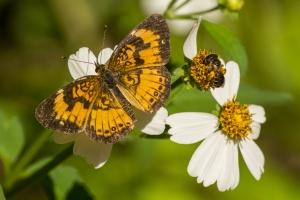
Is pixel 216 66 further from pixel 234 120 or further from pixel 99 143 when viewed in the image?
pixel 99 143

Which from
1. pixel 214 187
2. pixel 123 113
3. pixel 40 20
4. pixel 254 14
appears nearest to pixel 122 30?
pixel 40 20

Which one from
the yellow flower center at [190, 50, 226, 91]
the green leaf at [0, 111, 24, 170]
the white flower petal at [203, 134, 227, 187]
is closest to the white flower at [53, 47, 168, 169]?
the yellow flower center at [190, 50, 226, 91]

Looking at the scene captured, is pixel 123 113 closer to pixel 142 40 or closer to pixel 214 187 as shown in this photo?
pixel 142 40

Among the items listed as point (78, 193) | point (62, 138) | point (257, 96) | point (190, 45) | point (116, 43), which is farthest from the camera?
point (116, 43)

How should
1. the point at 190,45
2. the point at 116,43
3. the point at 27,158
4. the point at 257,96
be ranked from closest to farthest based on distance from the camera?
the point at 190,45 < the point at 27,158 < the point at 257,96 < the point at 116,43

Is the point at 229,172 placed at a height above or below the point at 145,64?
below

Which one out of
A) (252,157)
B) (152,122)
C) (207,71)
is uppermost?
(207,71)

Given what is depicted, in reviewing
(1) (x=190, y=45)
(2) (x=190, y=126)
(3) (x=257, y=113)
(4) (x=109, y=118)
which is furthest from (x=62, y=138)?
(3) (x=257, y=113)

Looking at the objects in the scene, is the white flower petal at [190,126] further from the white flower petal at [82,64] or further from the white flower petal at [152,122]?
the white flower petal at [82,64]

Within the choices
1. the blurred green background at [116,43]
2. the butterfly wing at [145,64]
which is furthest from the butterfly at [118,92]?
the blurred green background at [116,43]
